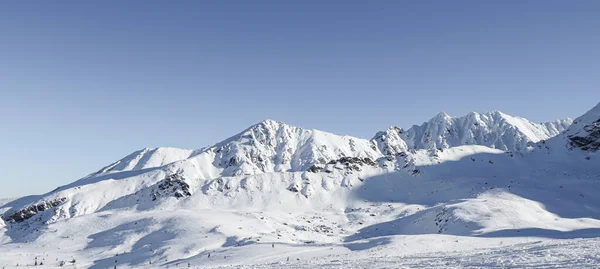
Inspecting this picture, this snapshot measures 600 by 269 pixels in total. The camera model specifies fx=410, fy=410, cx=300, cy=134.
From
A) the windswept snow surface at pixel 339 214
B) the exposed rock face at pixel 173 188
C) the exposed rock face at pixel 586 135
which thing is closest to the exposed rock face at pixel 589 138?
the exposed rock face at pixel 586 135

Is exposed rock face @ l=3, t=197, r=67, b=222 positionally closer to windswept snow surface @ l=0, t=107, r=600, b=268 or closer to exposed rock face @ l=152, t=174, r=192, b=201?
windswept snow surface @ l=0, t=107, r=600, b=268

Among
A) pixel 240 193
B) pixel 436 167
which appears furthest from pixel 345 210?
pixel 436 167

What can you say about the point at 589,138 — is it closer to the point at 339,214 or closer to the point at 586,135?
the point at 586,135

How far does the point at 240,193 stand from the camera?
112312mm

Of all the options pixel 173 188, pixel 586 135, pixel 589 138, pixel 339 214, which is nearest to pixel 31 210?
pixel 173 188

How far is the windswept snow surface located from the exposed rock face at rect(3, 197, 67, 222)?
13.2 inches

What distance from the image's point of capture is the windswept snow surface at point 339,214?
48.3 meters

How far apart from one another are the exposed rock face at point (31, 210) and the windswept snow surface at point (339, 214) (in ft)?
1.10

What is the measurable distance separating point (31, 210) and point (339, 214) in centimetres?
8696

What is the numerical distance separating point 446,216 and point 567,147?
80627 mm

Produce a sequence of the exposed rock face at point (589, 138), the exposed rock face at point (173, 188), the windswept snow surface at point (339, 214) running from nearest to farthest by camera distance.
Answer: the windswept snow surface at point (339, 214), the exposed rock face at point (173, 188), the exposed rock face at point (589, 138)

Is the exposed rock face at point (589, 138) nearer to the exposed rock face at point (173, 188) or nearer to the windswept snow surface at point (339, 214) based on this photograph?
the windswept snow surface at point (339, 214)

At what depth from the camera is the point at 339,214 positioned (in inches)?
3937

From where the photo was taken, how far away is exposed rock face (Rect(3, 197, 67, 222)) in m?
113
